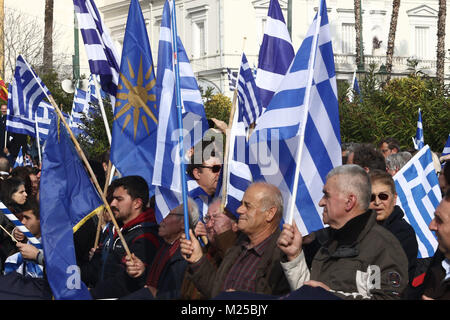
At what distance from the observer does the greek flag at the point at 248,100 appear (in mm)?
7636

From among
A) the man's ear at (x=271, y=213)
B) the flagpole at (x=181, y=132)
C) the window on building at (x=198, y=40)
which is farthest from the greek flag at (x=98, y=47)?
the window on building at (x=198, y=40)

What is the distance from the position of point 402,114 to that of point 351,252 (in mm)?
8899

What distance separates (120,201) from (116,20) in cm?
4365

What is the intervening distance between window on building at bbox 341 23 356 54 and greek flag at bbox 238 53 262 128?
39401mm

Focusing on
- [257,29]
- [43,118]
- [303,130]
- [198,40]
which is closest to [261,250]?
[303,130]

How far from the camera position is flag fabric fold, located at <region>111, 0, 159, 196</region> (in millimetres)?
7406

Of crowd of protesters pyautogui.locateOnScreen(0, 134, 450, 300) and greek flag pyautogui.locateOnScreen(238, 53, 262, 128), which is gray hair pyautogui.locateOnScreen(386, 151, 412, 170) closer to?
crowd of protesters pyautogui.locateOnScreen(0, 134, 450, 300)

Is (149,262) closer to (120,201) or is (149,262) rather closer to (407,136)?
(120,201)

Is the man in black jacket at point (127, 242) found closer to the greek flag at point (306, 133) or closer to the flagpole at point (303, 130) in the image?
the greek flag at point (306, 133)

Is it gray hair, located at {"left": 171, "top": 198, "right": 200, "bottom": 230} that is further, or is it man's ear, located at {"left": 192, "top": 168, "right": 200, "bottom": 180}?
man's ear, located at {"left": 192, "top": 168, "right": 200, "bottom": 180}

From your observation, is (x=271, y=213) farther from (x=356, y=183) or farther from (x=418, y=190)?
(x=418, y=190)

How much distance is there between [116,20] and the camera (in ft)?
163

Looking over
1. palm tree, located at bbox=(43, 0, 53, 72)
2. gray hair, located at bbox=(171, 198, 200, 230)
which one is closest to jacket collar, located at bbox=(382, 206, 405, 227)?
gray hair, located at bbox=(171, 198, 200, 230)

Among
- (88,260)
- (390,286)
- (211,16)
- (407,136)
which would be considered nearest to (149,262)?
(88,260)
